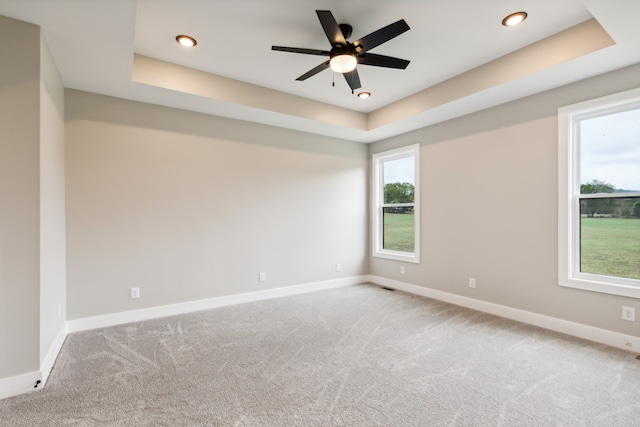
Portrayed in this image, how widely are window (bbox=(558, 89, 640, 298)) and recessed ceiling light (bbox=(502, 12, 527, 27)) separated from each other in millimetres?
1202

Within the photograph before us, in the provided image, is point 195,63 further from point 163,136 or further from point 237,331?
point 237,331

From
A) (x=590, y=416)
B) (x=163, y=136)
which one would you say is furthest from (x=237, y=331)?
(x=590, y=416)

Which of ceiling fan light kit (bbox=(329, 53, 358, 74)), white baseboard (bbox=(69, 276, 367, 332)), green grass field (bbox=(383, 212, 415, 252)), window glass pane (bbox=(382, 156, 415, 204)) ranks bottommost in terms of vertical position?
white baseboard (bbox=(69, 276, 367, 332))

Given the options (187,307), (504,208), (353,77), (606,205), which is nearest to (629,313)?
(606,205)

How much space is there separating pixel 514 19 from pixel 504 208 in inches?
79.9

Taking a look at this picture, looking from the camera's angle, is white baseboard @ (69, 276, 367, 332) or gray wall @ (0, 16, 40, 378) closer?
gray wall @ (0, 16, 40, 378)

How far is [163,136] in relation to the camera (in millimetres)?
3717

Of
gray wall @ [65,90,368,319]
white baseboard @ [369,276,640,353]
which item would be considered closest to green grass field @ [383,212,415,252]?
white baseboard @ [369,276,640,353]

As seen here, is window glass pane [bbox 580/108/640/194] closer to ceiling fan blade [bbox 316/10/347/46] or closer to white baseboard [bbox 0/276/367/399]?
ceiling fan blade [bbox 316/10/347/46]

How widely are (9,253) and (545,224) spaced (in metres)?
4.74

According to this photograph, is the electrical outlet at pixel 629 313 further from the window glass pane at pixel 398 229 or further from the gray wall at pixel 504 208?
the window glass pane at pixel 398 229

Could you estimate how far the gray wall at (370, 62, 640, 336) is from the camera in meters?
3.09

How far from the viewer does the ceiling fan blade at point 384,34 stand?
82.2 inches

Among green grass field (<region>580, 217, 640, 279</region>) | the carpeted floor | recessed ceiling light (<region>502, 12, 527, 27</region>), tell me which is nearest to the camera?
the carpeted floor
